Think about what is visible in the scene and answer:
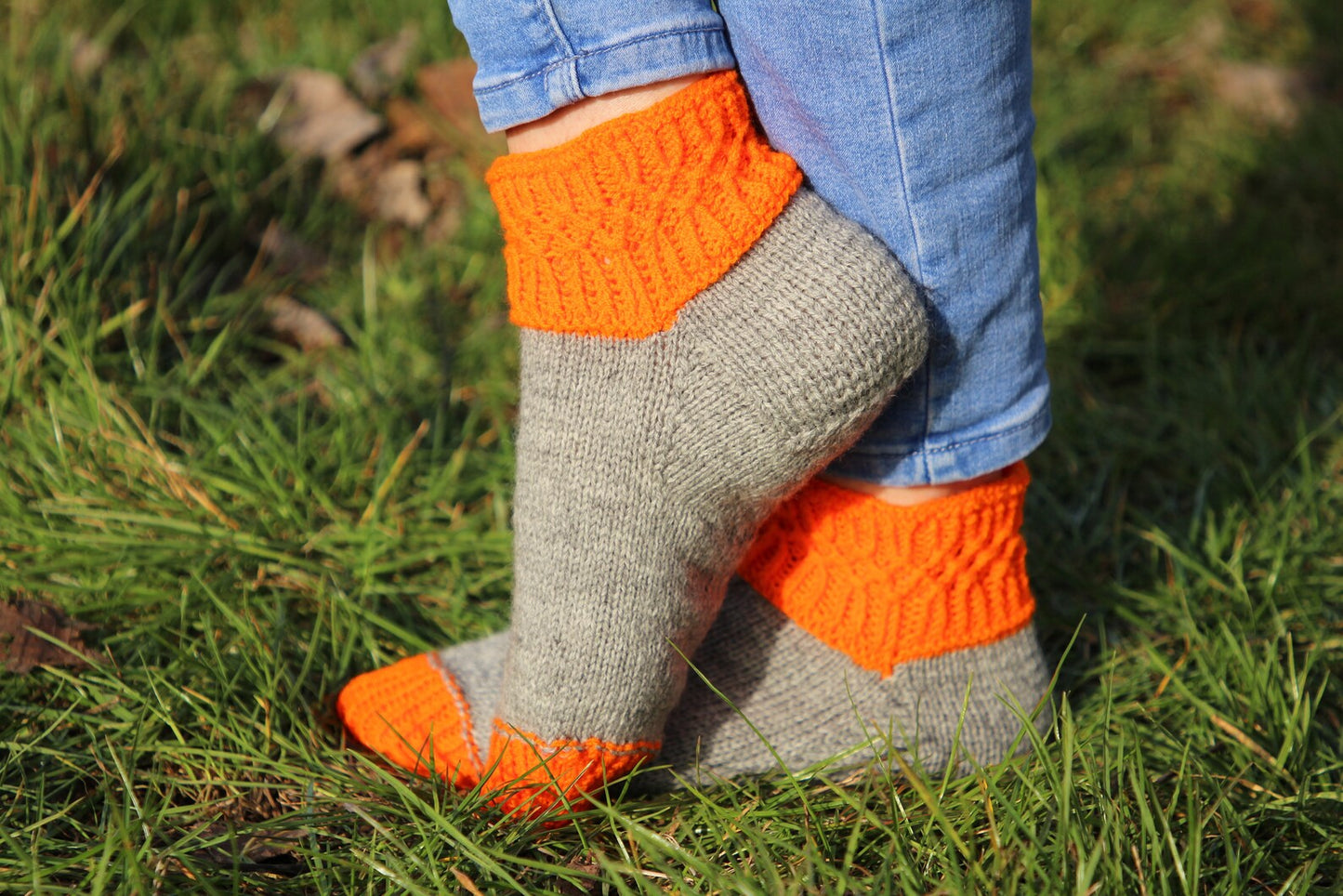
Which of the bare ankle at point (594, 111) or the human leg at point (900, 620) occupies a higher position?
the bare ankle at point (594, 111)

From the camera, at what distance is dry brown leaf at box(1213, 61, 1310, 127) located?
7.02 feet

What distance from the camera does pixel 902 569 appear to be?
962mm

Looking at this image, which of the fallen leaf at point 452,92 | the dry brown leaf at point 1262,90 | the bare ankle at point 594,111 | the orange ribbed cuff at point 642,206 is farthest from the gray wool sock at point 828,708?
the dry brown leaf at point 1262,90

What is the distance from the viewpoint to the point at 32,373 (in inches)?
51.7

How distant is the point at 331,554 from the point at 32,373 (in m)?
0.45

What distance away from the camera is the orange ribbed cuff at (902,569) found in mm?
949

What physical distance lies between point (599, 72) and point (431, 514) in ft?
2.25

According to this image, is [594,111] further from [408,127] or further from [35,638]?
[408,127]

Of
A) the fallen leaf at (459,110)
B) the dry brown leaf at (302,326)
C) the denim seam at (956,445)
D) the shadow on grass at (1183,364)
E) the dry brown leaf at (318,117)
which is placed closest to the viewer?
the denim seam at (956,445)

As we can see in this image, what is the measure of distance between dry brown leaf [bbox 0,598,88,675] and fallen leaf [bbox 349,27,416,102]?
3.96 ft

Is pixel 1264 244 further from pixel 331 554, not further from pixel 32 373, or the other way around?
pixel 32 373

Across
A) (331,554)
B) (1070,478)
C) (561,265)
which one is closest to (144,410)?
(331,554)

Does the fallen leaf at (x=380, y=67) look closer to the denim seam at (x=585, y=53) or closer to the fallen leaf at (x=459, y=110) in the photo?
the fallen leaf at (x=459, y=110)

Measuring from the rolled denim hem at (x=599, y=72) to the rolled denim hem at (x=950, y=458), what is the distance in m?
0.35
